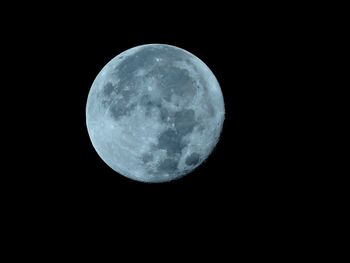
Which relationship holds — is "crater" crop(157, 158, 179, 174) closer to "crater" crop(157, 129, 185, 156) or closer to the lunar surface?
the lunar surface

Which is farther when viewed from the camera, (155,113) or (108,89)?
(108,89)

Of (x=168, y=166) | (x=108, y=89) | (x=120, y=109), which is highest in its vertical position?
(x=108, y=89)

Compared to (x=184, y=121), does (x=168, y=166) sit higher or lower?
lower

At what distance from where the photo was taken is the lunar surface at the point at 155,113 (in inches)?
138

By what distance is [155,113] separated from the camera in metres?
3.49

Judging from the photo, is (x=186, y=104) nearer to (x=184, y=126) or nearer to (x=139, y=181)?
(x=184, y=126)

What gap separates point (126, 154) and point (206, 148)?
95 cm

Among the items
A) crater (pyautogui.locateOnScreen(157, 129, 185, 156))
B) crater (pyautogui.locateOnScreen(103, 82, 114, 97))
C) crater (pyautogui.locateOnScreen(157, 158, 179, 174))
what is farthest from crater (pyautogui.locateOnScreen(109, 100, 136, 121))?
crater (pyautogui.locateOnScreen(157, 158, 179, 174))

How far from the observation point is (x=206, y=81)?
385 centimetres

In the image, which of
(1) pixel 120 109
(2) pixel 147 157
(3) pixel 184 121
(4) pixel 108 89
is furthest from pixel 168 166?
(4) pixel 108 89

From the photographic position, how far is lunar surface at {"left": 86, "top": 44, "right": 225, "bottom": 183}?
3.52 m

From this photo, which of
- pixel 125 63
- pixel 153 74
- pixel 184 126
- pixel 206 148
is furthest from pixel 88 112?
pixel 206 148

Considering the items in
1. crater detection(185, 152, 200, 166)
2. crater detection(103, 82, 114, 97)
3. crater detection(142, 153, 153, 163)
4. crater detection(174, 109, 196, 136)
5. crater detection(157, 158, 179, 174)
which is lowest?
crater detection(157, 158, 179, 174)

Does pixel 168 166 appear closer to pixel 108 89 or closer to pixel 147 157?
pixel 147 157
